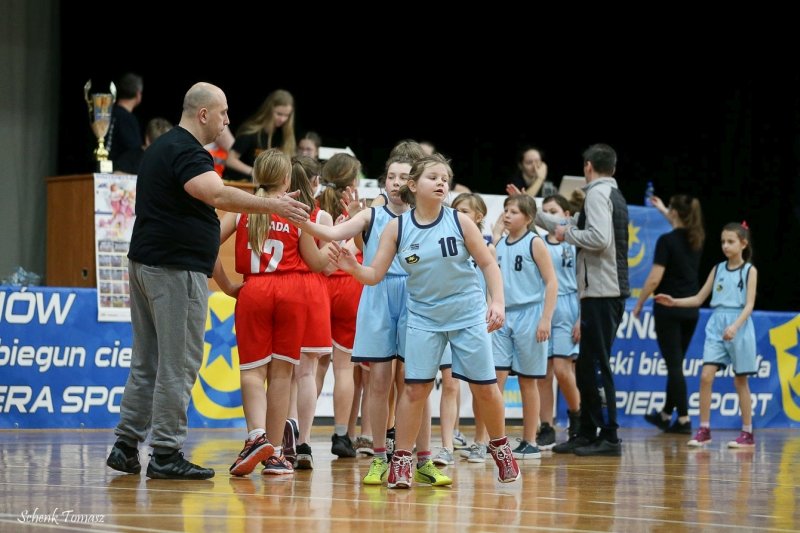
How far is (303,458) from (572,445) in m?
2.35

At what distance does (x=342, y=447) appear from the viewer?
22.6 ft

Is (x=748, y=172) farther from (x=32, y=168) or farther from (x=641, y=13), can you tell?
(x=32, y=168)

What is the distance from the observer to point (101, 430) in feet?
27.7

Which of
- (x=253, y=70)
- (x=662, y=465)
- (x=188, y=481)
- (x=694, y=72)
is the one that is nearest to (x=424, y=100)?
(x=253, y=70)

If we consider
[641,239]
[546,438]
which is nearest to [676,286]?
[641,239]

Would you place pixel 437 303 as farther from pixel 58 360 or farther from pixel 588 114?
pixel 588 114

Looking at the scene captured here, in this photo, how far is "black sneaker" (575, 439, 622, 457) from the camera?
749 centimetres

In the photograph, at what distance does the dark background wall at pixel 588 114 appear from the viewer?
1247 centimetres

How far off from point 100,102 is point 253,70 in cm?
264

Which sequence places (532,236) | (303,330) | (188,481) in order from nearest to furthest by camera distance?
(188,481)
(303,330)
(532,236)

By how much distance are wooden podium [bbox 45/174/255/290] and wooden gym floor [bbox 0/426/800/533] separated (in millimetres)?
2074

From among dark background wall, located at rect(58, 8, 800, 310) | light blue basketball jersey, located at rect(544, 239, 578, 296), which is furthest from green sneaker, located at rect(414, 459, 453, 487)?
dark background wall, located at rect(58, 8, 800, 310)

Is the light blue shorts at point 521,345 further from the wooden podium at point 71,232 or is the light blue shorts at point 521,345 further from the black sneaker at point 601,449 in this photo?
the wooden podium at point 71,232

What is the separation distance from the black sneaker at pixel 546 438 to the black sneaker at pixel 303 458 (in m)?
2.32
